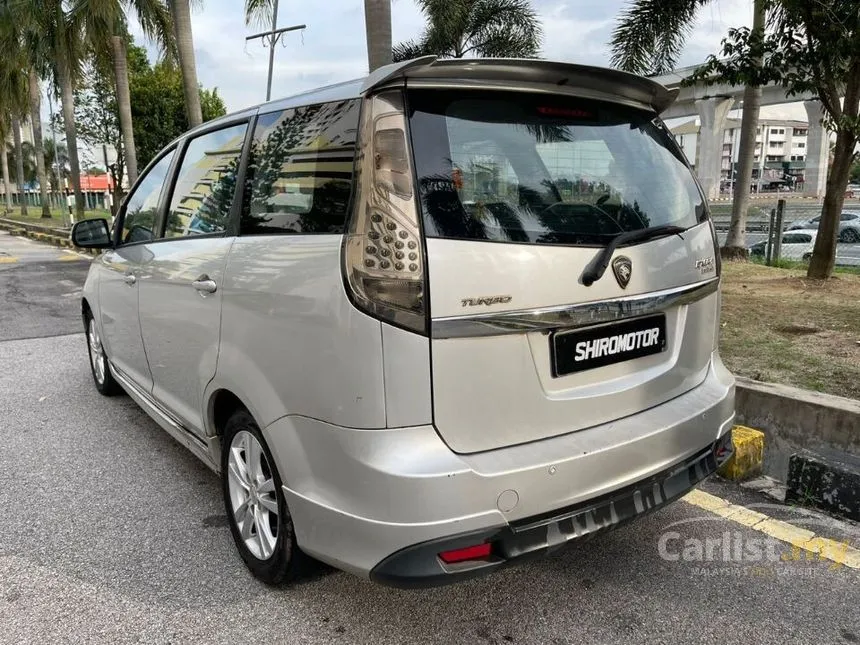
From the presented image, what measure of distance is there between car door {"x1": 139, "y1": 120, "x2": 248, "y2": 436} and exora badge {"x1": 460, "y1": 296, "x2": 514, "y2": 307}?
1123mm

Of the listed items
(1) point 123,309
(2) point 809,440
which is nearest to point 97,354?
(1) point 123,309

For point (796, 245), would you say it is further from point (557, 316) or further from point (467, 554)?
point (467, 554)

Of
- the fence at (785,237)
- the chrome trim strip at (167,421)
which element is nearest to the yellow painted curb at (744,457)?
the chrome trim strip at (167,421)

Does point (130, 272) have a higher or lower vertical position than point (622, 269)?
lower

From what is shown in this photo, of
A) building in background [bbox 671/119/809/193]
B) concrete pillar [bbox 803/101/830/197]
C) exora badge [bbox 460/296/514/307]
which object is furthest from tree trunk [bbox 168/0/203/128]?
building in background [bbox 671/119/809/193]

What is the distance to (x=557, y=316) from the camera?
2.11 meters

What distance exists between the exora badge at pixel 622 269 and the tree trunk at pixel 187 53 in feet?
41.4

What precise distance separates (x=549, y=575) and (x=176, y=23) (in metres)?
13.9

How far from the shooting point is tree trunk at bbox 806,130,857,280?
8.20 m

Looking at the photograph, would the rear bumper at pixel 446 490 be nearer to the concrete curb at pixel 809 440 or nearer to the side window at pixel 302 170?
the side window at pixel 302 170

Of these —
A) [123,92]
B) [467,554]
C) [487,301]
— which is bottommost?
[467,554]

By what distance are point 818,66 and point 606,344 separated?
7.15 m

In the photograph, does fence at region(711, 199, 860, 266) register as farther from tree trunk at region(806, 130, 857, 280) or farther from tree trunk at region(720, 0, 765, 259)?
tree trunk at region(806, 130, 857, 280)

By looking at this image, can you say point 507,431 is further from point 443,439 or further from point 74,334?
point 74,334
